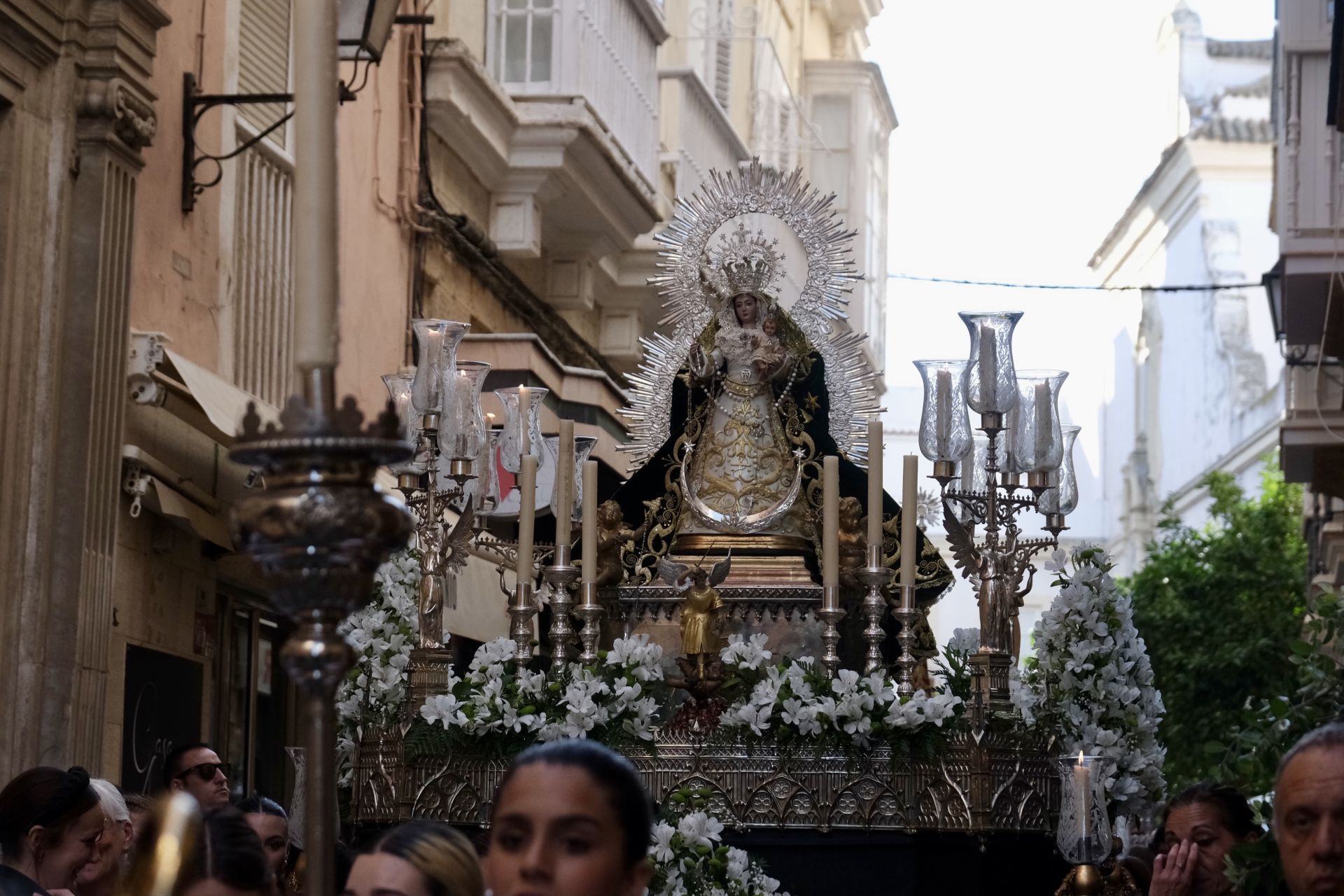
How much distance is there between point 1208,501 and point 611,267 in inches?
829

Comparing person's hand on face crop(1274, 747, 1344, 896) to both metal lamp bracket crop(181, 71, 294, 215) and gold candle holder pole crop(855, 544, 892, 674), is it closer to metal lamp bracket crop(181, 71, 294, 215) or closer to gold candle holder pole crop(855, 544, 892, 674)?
gold candle holder pole crop(855, 544, 892, 674)

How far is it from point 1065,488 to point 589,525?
4.93 ft

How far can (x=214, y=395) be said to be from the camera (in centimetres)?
848

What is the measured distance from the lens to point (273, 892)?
113 inches

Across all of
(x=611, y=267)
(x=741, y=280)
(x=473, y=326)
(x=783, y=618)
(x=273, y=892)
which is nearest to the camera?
(x=273, y=892)

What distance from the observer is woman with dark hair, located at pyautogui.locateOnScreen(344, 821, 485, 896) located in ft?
9.12

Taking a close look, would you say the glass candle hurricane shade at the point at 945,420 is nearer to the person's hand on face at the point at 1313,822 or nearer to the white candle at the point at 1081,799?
the white candle at the point at 1081,799

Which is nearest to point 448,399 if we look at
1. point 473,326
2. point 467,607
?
point 467,607

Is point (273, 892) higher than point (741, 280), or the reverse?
point (741, 280)

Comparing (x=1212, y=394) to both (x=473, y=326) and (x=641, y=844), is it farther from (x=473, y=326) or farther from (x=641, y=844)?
(x=641, y=844)

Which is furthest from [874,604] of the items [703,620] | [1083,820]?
[1083,820]

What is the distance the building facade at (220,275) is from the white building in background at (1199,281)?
54.5ft

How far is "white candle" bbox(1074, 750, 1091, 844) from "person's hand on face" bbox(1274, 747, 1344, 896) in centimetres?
220

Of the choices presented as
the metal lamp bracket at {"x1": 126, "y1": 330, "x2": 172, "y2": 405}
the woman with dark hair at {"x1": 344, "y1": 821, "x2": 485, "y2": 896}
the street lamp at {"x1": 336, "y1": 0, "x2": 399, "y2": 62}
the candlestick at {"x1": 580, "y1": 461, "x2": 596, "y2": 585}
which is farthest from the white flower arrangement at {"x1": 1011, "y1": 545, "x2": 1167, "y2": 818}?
the woman with dark hair at {"x1": 344, "y1": 821, "x2": 485, "y2": 896}
